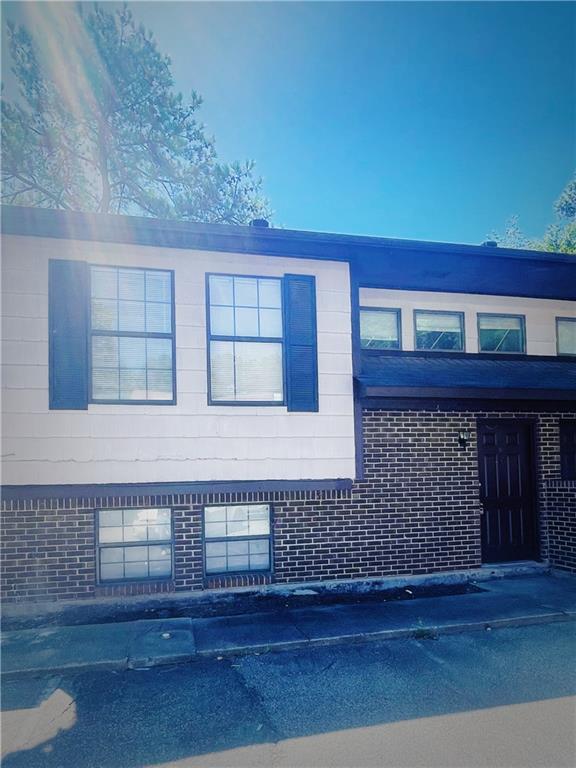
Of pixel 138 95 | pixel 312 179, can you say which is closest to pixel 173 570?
pixel 312 179

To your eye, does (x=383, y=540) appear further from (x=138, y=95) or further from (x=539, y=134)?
(x=138, y=95)

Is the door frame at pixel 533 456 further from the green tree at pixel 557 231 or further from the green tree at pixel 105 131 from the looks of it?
the green tree at pixel 557 231

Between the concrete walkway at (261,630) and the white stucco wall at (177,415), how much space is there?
68.6 inches

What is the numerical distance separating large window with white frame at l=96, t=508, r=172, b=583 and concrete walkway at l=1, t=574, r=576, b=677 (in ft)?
2.70

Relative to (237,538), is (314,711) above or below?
below

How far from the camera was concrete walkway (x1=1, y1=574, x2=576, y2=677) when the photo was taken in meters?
4.95

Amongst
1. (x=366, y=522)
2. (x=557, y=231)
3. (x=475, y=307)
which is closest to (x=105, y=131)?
(x=475, y=307)

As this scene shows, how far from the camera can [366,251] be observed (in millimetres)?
7449

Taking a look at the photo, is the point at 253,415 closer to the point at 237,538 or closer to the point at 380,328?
the point at 237,538

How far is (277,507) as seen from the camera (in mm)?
7117

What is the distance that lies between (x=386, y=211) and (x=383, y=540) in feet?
35.4

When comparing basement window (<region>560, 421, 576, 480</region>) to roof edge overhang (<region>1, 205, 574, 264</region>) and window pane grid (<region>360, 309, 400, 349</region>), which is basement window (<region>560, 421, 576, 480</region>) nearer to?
window pane grid (<region>360, 309, 400, 349</region>)

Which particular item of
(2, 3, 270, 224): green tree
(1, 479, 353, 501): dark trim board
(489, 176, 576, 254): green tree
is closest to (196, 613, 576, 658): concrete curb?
(1, 479, 353, 501): dark trim board

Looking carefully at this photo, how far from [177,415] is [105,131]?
14895 millimetres
